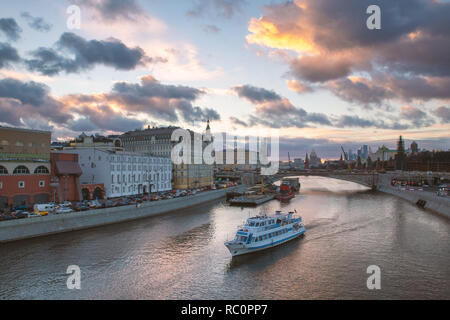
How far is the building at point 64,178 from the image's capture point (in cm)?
5191

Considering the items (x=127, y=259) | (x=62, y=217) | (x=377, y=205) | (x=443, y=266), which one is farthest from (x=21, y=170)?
(x=377, y=205)

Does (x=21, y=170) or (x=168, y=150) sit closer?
(x=21, y=170)

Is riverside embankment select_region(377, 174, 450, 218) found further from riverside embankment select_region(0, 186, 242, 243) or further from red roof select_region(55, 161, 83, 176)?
red roof select_region(55, 161, 83, 176)

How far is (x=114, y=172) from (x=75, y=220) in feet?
73.1

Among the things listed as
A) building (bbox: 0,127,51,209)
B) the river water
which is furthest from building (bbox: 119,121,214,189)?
the river water

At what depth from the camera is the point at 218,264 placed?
3047 cm

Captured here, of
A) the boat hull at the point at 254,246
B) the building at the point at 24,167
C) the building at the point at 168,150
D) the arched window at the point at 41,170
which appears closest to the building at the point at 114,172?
the arched window at the point at 41,170

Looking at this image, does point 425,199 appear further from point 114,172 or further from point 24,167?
point 24,167

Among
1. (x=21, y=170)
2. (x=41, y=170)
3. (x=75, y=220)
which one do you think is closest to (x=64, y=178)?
(x=41, y=170)

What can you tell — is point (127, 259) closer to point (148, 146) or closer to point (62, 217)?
point (62, 217)

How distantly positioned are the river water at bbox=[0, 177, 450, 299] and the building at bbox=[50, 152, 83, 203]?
1464cm

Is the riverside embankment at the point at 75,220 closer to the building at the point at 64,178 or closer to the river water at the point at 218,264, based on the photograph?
the river water at the point at 218,264

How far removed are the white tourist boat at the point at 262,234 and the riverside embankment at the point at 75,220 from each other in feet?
66.8

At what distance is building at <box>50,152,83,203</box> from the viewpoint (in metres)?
51.9
